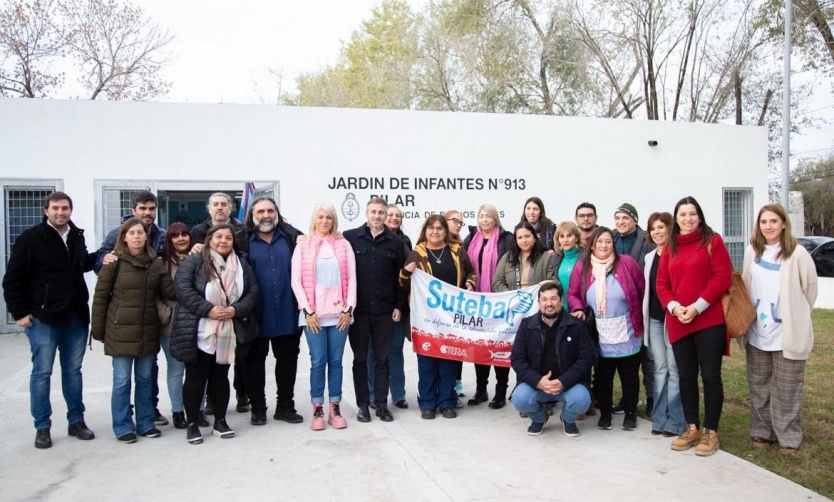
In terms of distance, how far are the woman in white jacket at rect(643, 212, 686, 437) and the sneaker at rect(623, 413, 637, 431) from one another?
0.16 m

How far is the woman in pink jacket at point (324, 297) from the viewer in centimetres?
549

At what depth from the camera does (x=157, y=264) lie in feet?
17.1

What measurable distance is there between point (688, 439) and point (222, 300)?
11.6ft

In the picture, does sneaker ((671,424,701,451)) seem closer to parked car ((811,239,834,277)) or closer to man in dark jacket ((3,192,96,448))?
man in dark jacket ((3,192,96,448))

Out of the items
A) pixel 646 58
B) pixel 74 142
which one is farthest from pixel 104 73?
pixel 646 58

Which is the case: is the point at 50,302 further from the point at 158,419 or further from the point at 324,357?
the point at 324,357

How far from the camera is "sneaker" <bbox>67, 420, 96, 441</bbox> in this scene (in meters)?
5.26

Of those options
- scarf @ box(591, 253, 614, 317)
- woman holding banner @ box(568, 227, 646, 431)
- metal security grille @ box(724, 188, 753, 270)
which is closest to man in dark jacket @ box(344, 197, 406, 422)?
woman holding banner @ box(568, 227, 646, 431)

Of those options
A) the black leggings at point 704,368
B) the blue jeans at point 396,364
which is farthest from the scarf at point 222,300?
the black leggings at point 704,368

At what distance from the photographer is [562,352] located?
525cm

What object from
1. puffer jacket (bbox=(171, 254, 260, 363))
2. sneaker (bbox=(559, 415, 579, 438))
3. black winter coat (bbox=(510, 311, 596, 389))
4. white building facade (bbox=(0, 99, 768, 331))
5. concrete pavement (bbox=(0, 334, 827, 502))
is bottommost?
concrete pavement (bbox=(0, 334, 827, 502))

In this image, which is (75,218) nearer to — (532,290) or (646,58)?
(532,290)

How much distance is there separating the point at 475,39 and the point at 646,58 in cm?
669

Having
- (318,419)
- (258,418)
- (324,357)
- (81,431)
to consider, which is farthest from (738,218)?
(81,431)
